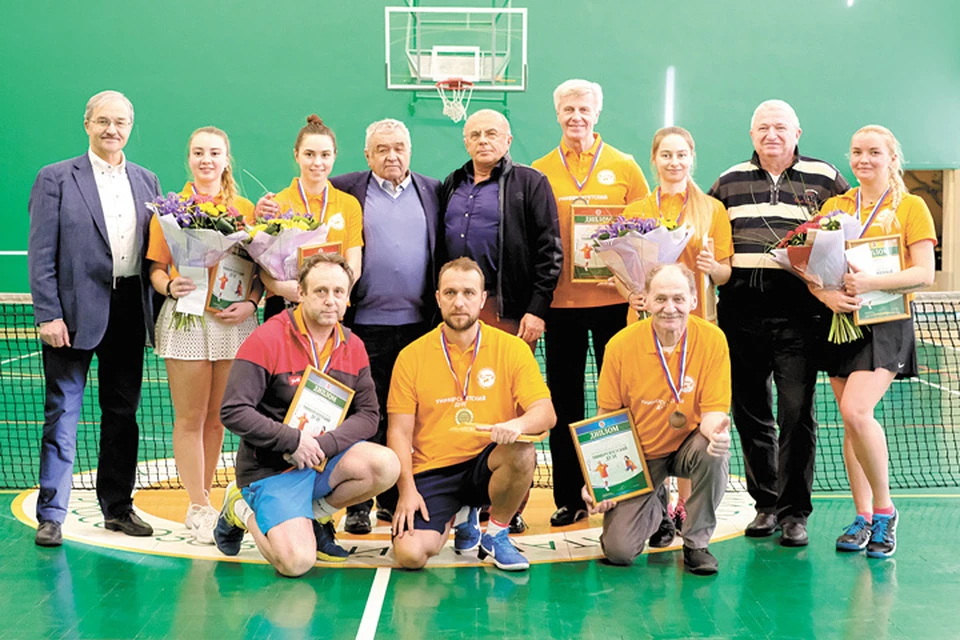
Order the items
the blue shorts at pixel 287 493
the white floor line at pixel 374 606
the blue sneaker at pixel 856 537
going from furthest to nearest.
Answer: the blue sneaker at pixel 856 537 < the blue shorts at pixel 287 493 < the white floor line at pixel 374 606

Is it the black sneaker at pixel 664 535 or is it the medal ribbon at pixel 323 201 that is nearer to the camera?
the black sneaker at pixel 664 535

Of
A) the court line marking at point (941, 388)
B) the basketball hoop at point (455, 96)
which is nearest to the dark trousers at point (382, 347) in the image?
the court line marking at point (941, 388)

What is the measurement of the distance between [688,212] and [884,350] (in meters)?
1.07

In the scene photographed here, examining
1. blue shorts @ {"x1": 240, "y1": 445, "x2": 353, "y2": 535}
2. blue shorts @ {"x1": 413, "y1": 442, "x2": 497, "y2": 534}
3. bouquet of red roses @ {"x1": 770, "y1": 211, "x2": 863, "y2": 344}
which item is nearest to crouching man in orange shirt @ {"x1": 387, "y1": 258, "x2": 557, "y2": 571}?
blue shorts @ {"x1": 413, "y1": 442, "x2": 497, "y2": 534}

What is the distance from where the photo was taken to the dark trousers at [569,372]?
4906mm

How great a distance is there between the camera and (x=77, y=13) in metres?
13.9

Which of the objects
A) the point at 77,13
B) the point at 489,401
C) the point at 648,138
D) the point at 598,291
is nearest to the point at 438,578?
the point at 489,401

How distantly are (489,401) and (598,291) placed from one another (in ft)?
3.07

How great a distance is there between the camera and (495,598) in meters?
3.83

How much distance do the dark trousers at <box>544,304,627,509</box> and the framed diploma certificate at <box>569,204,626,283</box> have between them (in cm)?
18

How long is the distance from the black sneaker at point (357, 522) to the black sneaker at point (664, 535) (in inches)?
54.0

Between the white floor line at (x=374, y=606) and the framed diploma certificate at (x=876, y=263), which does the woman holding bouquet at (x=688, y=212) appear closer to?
the framed diploma certificate at (x=876, y=263)

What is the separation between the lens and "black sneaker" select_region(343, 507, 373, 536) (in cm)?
476

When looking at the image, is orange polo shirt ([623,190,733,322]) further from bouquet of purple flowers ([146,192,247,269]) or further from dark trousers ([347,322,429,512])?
bouquet of purple flowers ([146,192,247,269])
